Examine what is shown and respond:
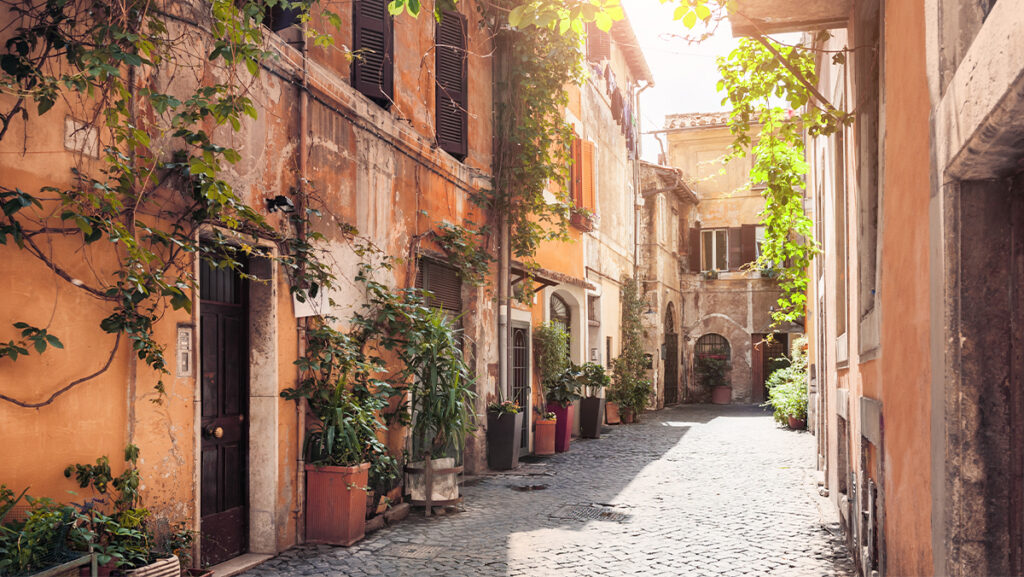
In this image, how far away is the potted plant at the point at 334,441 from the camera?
6.04 meters

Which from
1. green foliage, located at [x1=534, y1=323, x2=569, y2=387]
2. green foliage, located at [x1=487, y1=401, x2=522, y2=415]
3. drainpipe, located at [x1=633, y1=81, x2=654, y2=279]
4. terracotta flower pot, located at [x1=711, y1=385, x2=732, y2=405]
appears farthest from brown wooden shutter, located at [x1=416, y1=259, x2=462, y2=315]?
terracotta flower pot, located at [x1=711, y1=385, x2=732, y2=405]

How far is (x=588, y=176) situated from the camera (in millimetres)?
14648

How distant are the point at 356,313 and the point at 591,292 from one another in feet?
31.3

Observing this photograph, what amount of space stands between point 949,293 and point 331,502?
15.6 ft

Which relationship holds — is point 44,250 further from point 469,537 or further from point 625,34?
point 625,34

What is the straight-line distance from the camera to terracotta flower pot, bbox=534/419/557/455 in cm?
1173

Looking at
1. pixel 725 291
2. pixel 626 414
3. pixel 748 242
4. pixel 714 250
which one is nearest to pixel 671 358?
pixel 725 291

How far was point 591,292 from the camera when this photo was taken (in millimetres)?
16078

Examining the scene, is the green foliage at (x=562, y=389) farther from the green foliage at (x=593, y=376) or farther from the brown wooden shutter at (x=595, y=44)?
the brown wooden shutter at (x=595, y=44)

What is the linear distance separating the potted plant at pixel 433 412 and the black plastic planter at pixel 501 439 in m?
2.44

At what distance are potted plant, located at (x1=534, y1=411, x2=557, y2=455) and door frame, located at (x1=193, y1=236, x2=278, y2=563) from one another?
20.4 feet

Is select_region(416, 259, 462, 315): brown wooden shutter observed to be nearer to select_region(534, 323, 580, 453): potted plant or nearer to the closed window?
select_region(534, 323, 580, 453): potted plant

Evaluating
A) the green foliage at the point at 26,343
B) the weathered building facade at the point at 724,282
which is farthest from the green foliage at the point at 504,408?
the weathered building facade at the point at 724,282

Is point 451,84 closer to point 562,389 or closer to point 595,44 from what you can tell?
point 562,389
